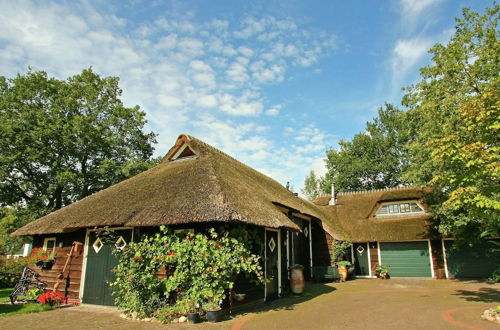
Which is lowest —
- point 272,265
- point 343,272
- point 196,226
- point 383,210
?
point 343,272

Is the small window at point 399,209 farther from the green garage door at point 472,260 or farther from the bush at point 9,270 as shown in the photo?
the bush at point 9,270

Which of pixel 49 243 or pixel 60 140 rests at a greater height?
pixel 60 140

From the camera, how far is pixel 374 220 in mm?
22219

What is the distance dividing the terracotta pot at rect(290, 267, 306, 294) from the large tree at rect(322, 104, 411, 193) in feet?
91.3

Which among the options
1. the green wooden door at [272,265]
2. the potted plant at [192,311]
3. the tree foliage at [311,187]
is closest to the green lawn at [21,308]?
the potted plant at [192,311]

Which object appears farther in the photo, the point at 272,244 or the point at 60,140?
the point at 60,140

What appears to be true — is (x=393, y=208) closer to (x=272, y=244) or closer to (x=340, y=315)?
(x=272, y=244)

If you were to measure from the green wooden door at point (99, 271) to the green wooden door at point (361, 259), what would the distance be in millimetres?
15963

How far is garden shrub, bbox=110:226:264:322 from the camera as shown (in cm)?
871

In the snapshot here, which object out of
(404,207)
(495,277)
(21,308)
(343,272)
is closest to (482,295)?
(495,277)

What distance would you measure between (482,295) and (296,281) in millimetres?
7120

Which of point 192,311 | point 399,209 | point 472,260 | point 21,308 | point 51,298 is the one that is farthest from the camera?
point 399,209

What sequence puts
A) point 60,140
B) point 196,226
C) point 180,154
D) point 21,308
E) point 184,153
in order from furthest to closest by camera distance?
point 60,140 → point 180,154 → point 184,153 → point 21,308 → point 196,226

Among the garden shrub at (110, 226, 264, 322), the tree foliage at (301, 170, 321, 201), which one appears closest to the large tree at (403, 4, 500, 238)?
the garden shrub at (110, 226, 264, 322)
